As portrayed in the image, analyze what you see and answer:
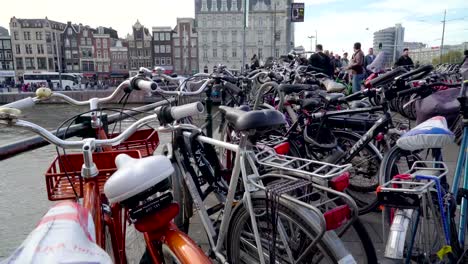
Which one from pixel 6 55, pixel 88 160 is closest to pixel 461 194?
pixel 88 160

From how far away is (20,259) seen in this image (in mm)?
732

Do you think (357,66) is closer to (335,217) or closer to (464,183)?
(464,183)

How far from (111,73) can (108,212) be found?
65.7m

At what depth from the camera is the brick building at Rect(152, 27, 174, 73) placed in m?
63.7

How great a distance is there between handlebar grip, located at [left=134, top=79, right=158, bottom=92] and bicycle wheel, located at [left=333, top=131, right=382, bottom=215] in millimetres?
1911

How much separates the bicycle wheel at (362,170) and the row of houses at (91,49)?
60.5m

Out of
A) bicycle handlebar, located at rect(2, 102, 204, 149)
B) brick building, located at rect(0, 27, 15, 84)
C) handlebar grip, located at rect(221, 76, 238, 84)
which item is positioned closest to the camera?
bicycle handlebar, located at rect(2, 102, 204, 149)

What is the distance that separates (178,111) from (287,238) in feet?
2.86

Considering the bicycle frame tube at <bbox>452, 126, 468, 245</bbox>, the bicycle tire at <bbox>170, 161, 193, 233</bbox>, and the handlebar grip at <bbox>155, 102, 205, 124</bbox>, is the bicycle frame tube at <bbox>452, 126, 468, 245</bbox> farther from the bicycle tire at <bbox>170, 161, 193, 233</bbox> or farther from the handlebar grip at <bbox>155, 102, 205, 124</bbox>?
the bicycle tire at <bbox>170, 161, 193, 233</bbox>

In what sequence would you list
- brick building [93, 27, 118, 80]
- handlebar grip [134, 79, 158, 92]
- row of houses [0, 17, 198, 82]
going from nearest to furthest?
handlebar grip [134, 79, 158, 92]
row of houses [0, 17, 198, 82]
brick building [93, 27, 118, 80]

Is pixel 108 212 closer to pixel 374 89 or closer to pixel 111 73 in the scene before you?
pixel 374 89

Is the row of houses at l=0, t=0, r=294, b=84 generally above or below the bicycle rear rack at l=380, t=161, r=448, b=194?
above

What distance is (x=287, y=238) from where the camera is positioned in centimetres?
175

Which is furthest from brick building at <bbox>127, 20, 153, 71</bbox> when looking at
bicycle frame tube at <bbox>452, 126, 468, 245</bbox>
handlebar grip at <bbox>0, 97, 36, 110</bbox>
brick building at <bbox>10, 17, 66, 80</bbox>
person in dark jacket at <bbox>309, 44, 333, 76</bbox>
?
bicycle frame tube at <bbox>452, 126, 468, 245</bbox>
